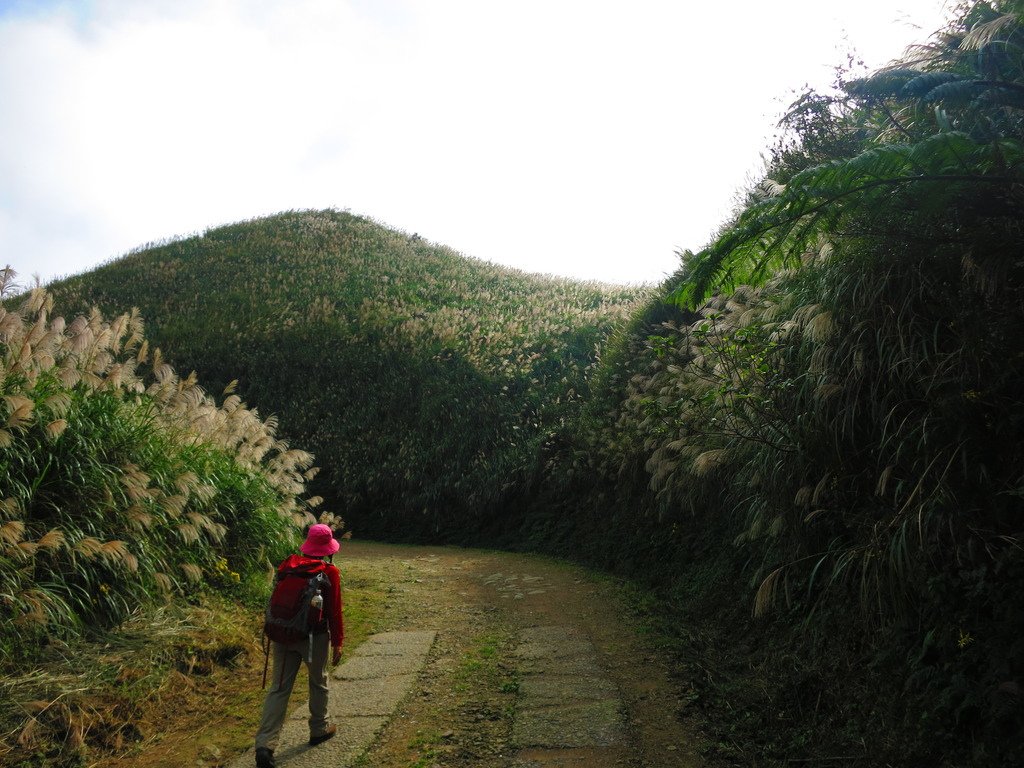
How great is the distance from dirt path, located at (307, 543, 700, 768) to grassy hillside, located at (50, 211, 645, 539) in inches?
162

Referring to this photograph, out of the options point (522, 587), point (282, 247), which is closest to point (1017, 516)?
point (522, 587)

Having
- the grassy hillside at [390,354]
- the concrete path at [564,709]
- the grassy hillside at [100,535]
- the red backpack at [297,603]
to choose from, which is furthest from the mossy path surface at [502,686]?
the grassy hillside at [390,354]

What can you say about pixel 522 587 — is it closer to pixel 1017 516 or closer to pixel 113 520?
pixel 113 520

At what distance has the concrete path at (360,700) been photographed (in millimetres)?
4172

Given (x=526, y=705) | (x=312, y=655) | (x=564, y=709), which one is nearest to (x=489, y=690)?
(x=526, y=705)

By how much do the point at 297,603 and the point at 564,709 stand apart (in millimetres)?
Answer: 1805

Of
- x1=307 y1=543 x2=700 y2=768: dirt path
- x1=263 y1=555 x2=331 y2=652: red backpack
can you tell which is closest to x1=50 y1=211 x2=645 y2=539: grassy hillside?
x1=307 y1=543 x2=700 y2=768: dirt path

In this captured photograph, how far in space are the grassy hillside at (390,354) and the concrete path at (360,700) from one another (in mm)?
5880

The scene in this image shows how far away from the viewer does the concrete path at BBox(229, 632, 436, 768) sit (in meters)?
4.17

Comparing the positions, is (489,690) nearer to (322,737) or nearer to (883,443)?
(322,737)

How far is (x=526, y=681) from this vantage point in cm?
523

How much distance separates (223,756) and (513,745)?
170 cm

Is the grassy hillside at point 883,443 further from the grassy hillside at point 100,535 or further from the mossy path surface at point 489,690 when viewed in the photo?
the grassy hillside at point 100,535

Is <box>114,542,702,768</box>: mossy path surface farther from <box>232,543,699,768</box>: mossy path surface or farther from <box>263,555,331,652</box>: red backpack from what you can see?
<box>263,555,331,652</box>: red backpack
